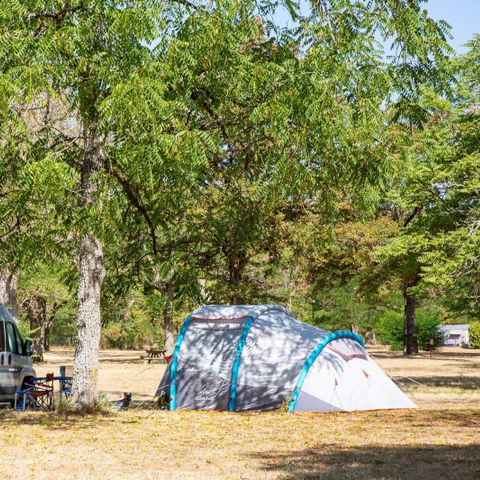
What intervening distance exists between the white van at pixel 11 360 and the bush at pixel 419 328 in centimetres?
3816

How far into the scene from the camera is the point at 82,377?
13.0m

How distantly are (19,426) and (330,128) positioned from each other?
6860 millimetres

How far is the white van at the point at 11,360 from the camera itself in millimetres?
14875

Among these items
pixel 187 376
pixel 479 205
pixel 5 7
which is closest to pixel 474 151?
pixel 479 205

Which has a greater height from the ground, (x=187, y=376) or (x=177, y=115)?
(x=177, y=115)

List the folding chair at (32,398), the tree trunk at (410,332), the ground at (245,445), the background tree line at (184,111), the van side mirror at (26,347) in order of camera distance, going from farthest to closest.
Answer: the tree trunk at (410,332) → the van side mirror at (26,347) → the folding chair at (32,398) → the background tree line at (184,111) → the ground at (245,445)

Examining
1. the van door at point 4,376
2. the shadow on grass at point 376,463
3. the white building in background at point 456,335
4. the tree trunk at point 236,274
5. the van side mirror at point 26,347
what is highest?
the tree trunk at point 236,274

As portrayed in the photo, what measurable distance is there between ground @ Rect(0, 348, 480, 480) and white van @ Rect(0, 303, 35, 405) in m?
0.91

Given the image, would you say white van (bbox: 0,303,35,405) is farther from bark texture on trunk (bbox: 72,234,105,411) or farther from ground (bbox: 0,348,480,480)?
bark texture on trunk (bbox: 72,234,105,411)

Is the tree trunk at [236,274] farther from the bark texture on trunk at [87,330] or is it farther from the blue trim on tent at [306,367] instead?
the bark texture on trunk at [87,330]

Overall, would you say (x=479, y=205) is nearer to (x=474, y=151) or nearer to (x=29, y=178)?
(x=474, y=151)

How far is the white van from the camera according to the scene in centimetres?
1488

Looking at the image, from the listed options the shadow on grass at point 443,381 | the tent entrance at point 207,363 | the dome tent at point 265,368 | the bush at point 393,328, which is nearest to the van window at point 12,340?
the dome tent at point 265,368

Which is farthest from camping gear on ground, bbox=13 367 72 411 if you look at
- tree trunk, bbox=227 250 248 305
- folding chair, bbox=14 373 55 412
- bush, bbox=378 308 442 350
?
bush, bbox=378 308 442 350
